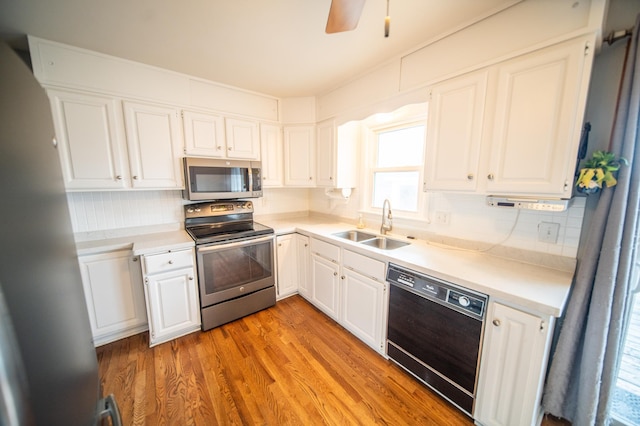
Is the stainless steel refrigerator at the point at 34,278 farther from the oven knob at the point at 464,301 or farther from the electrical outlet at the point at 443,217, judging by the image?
the electrical outlet at the point at 443,217

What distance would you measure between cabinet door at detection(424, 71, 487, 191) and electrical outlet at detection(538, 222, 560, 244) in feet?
1.56

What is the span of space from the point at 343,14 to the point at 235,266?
7.16 feet

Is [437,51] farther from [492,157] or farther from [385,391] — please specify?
[385,391]

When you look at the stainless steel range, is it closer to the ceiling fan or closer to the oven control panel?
the oven control panel

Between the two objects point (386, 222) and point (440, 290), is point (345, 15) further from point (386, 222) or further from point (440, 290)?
point (386, 222)

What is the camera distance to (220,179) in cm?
250

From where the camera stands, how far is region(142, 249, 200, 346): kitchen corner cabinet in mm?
2006

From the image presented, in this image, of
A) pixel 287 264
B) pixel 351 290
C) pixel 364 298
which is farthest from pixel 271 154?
pixel 364 298

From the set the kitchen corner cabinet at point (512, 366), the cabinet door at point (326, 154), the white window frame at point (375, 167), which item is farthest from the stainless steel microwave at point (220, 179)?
the kitchen corner cabinet at point (512, 366)

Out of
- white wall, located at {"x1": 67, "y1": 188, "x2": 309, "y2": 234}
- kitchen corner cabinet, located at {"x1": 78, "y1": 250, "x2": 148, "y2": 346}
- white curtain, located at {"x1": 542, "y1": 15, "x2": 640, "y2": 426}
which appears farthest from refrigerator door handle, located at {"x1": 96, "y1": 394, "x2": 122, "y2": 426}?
white curtain, located at {"x1": 542, "y1": 15, "x2": 640, "y2": 426}

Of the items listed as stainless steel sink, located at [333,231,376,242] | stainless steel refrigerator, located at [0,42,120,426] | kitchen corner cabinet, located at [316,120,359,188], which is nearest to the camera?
stainless steel refrigerator, located at [0,42,120,426]

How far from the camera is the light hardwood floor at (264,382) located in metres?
1.50

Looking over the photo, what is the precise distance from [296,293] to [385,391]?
5.10 ft

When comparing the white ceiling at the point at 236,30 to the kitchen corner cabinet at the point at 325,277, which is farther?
the kitchen corner cabinet at the point at 325,277
